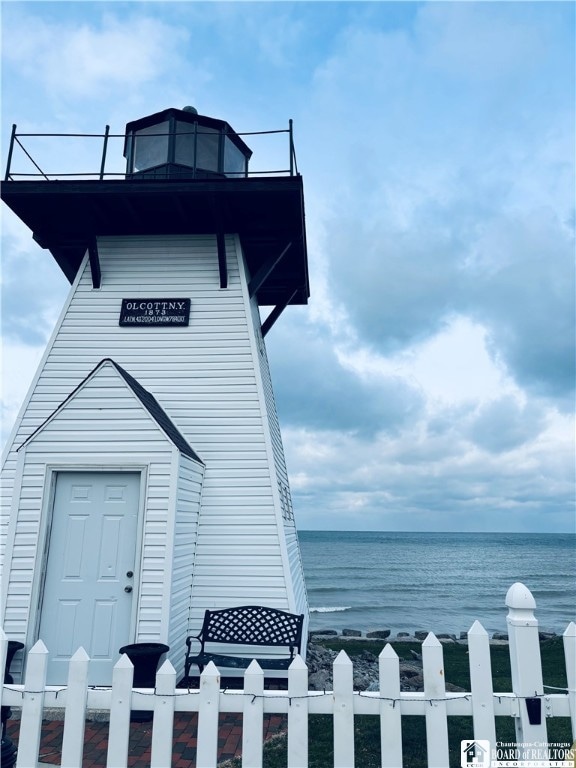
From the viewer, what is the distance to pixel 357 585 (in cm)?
3706

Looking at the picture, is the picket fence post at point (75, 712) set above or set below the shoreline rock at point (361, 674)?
above

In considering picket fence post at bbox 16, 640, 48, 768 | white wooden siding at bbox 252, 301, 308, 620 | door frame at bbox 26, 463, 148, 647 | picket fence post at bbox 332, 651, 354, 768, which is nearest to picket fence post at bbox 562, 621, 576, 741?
picket fence post at bbox 332, 651, 354, 768

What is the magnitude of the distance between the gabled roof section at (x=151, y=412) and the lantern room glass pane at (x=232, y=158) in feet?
15.2

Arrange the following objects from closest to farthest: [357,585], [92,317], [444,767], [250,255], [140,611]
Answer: [444,767] < [140,611] < [92,317] < [250,255] < [357,585]

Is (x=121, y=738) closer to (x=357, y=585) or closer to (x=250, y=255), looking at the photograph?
(x=250, y=255)

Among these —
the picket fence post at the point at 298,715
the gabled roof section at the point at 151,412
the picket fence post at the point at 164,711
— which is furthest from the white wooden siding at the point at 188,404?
the picket fence post at the point at 298,715

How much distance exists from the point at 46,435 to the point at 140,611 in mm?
2560

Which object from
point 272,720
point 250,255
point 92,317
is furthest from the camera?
point 250,255

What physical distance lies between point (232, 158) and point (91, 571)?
25.7 ft

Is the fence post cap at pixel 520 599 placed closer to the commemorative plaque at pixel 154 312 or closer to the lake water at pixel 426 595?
the commemorative plaque at pixel 154 312

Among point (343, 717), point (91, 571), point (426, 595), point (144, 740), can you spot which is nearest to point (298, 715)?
point (343, 717)

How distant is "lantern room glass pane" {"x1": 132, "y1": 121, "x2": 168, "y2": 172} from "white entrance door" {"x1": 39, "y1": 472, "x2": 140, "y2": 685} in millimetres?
5994

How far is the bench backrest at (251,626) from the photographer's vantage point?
6.83m

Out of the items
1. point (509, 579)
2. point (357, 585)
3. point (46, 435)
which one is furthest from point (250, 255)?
point (509, 579)
